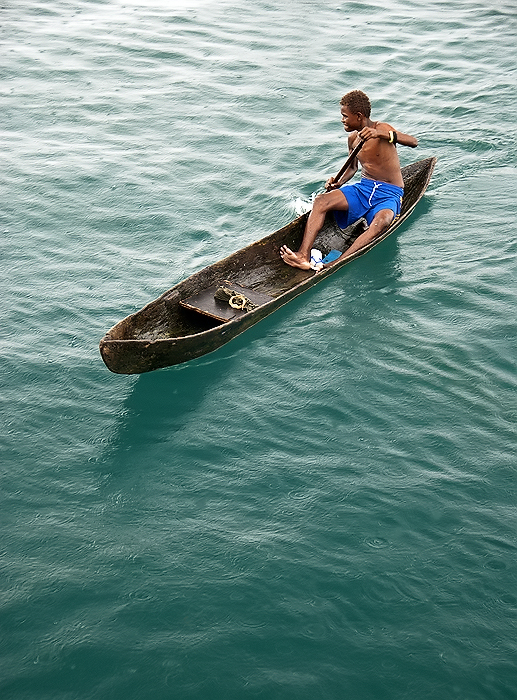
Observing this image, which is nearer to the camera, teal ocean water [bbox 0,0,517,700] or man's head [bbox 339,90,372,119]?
teal ocean water [bbox 0,0,517,700]

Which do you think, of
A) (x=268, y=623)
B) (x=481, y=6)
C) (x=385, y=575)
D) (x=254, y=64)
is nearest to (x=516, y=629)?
(x=385, y=575)

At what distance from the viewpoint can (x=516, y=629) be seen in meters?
4.64

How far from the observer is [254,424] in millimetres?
6289

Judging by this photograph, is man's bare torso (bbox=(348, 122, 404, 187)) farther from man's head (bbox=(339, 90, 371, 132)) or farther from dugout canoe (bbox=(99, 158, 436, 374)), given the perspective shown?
dugout canoe (bbox=(99, 158, 436, 374))

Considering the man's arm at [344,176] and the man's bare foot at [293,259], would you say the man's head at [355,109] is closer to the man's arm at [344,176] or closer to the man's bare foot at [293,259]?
the man's arm at [344,176]

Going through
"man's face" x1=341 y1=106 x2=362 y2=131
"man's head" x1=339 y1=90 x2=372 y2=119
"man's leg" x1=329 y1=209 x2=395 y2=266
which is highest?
"man's head" x1=339 y1=90 x2=372 y2=119

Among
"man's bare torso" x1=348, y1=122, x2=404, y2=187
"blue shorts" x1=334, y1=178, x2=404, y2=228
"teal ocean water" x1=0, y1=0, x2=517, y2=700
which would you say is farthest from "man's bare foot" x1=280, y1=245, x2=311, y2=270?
"man's bare torso" x1=348, y1=122, x2=404, y2=187

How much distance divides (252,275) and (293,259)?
0.48 metres

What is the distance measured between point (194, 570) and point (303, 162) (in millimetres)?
6610

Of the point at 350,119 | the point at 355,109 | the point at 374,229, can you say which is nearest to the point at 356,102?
the point at 355,109

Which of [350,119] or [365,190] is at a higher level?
[350,119]

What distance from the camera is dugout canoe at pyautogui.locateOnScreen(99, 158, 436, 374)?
6434 millimetres

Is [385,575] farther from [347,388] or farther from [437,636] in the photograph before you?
[347,388]

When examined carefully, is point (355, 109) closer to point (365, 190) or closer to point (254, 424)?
point (365, 190)
